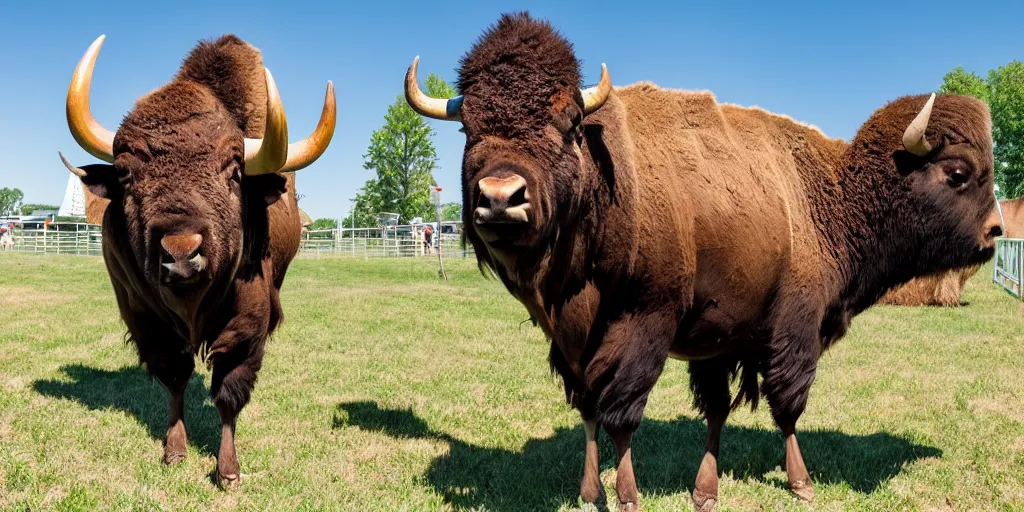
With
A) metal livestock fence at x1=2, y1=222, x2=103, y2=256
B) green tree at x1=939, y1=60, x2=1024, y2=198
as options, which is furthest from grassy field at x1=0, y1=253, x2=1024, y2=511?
green tree at x1=939, y1=60, x2=1024, y2=198

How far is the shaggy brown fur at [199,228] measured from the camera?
4062 mm

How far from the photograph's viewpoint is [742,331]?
4.30 m

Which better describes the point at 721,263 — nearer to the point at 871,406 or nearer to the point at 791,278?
the point at 791,278

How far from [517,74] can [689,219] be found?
1.41 meters

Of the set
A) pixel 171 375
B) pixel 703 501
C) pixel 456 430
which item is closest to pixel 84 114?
pixel 171 375

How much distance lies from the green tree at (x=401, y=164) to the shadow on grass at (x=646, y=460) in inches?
1829

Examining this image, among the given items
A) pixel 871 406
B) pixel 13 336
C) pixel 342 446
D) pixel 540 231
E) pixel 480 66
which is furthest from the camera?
pixel 13 336

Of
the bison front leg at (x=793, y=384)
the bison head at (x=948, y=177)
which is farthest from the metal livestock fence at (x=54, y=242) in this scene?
the bison head at (x=948, y=177)

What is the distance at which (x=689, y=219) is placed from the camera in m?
3.96

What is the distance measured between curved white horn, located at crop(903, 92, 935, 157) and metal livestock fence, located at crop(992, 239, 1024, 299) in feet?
38.1

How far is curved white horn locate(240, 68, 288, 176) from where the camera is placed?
164 inches

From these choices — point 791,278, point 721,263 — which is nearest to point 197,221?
point 721,263

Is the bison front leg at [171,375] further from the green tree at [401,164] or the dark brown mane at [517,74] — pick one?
the green tree at [401,164]

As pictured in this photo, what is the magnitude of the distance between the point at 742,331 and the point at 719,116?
1.51 metres
